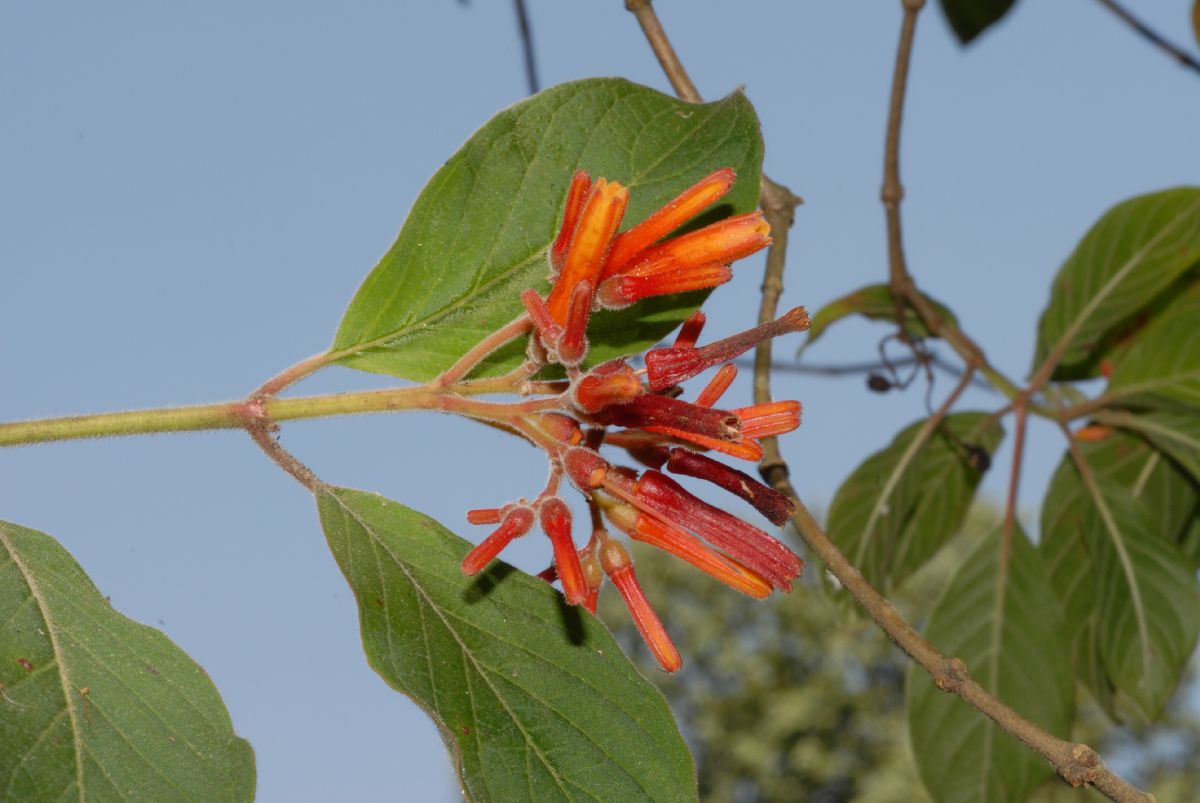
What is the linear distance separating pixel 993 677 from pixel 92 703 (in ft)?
8.89

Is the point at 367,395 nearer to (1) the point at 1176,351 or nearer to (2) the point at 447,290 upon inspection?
(2) the point at 447,290

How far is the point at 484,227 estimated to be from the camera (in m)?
1.71

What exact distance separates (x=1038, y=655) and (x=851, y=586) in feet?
6.67

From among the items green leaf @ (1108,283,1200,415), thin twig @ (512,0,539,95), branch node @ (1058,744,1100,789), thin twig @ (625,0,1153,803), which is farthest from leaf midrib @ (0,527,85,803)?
green leaf @ (1108,283,1200,415)

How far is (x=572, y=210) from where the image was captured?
1.56 metres

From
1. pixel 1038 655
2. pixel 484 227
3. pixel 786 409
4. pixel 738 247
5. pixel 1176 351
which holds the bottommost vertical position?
pixel 1038 655

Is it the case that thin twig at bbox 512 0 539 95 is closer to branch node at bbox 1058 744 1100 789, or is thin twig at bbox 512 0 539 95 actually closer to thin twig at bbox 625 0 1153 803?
thin twig at bbox 625 0 1153 803

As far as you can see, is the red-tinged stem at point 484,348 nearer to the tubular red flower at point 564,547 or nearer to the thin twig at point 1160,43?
the tubular red flower at point 564,547

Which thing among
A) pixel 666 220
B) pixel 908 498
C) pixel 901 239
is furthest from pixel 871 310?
pixel 666 220

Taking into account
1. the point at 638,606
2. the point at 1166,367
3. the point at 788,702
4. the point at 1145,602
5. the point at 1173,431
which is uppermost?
the point at 638,606

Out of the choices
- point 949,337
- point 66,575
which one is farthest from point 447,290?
point 949,337

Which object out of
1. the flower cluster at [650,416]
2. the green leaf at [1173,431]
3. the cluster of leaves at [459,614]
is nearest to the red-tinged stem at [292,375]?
the cluster of leaves at [459,614]

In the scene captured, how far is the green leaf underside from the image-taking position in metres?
3.44

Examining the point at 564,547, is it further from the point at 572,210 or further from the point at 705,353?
the point at 572,210
